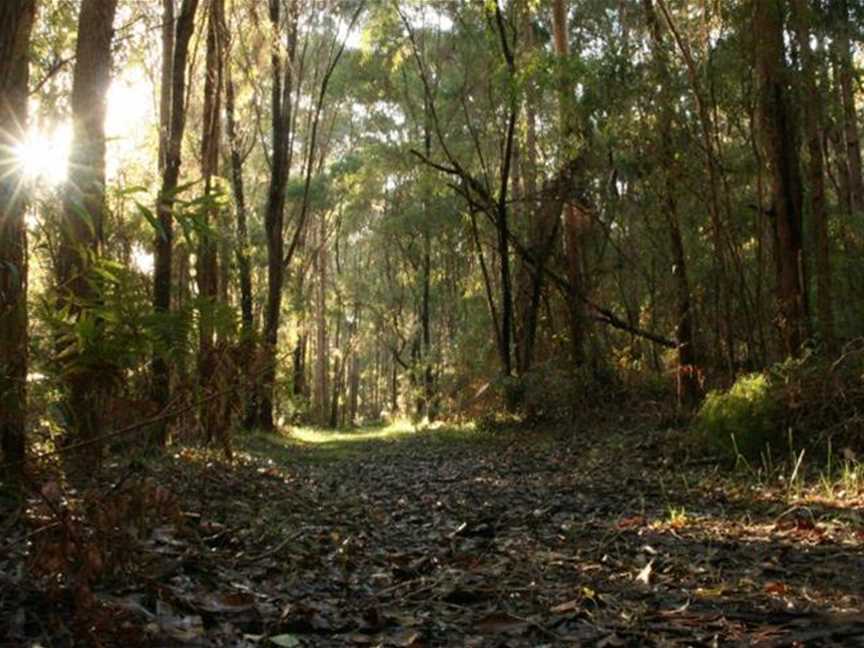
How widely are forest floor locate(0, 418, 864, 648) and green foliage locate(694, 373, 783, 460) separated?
45cm

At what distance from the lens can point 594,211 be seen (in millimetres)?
14477

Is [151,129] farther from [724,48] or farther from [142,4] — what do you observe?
[724,48]

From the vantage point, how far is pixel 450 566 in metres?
4.15

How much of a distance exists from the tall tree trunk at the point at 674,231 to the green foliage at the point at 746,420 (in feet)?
9.52

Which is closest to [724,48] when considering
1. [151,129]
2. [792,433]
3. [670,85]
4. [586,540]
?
[670,85]

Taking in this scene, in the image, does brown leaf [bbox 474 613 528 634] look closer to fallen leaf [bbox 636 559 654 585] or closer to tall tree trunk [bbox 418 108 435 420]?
fallen leaf [bbox 636 559 654 585]

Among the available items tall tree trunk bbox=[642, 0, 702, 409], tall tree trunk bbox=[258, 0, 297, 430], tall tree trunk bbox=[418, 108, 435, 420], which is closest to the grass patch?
tall tree trunk bbox=[258, 0, 297, 430]

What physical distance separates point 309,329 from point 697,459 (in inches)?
1288

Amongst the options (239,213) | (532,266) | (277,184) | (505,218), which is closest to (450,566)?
(505,218)

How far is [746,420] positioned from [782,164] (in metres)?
3.21

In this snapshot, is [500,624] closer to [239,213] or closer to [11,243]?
[11,243]

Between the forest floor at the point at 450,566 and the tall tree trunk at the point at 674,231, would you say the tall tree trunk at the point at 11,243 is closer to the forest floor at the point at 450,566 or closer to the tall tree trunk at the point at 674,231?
the forest floor at the point at 450,566

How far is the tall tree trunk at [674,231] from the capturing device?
1034 cm

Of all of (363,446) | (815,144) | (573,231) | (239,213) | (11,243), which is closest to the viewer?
(11,243)
